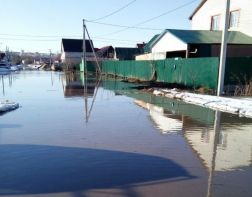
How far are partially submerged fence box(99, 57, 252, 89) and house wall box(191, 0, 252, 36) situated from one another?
295 inches

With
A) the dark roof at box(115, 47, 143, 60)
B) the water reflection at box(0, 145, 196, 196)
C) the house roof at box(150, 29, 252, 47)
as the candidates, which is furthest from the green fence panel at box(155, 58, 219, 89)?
the dark roof at box(115, 47, 143, 60)

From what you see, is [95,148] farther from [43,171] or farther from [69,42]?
[69,42]

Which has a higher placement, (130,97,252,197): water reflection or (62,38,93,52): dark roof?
(62,38,93,52): dark roof

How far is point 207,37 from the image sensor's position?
88.3 ft

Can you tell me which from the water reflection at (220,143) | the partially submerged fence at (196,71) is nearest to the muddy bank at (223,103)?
the water reflection at (220,143)

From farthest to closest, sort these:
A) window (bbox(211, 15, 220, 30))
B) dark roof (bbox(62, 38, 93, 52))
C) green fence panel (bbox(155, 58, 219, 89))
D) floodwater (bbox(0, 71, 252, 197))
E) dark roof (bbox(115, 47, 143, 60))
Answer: dark roof (bbox(62, 38, 93, 52)), dark roof (bbox(115, 47, 143, 60)), window (bbox(211, 15, 220, 30)), green fence panel (bbox(155, 58, 219, 89)), floodwater (bbox(0, 71, 252, 197))

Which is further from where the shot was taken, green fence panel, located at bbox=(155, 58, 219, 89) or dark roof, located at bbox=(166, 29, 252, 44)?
dark roof, located at bbox=(166, 29, 252, 44)

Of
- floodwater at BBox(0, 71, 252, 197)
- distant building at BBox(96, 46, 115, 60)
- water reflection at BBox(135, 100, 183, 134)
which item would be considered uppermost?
distant building at BBox(96, 46, 115, 60)

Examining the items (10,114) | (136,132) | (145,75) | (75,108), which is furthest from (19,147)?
(145,75)

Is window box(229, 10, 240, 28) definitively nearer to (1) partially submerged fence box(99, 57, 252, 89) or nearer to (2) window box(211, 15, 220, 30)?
→ (2) window box(211, 15, 220, 30)

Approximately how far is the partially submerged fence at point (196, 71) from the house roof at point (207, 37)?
8.58 feet

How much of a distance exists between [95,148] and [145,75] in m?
24.1

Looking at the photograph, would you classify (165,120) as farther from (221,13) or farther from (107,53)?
(107,53)

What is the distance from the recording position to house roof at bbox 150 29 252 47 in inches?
1024
